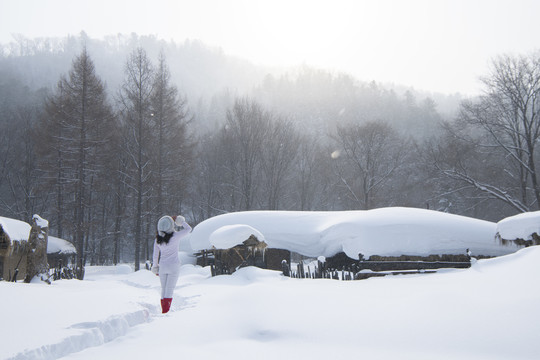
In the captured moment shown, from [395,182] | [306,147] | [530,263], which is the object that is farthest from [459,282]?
[395,182]

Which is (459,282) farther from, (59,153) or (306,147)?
(306,147)

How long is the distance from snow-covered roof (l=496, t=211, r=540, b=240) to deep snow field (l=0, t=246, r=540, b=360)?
6636 mm

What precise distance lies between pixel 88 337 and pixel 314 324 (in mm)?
2664

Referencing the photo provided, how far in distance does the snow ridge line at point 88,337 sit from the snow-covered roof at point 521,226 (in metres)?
11.6

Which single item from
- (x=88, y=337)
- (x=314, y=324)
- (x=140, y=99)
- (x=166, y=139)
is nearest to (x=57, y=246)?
(x=166, y=139)

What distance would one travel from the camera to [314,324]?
4.34 metres

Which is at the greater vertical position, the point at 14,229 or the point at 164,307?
the point at 14,229

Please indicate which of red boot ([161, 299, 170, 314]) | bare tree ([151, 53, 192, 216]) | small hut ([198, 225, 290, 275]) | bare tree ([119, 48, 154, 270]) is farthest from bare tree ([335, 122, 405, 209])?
red boot ([161, 299, 170, 314])

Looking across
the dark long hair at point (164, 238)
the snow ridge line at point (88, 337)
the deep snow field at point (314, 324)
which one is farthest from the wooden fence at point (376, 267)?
the snow ridge line at point (88, 337)

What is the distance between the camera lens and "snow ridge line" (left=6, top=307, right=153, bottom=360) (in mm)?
3410

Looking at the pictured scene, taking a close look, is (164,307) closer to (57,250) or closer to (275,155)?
(57,250)

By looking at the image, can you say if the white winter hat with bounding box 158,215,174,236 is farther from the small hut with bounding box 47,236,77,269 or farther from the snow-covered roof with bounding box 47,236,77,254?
the snow-covered roof with bounding box 47,236,77,254

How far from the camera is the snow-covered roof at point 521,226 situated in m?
11.1

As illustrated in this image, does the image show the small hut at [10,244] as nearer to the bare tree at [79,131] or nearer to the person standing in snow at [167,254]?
the bare tree at [79,131]
